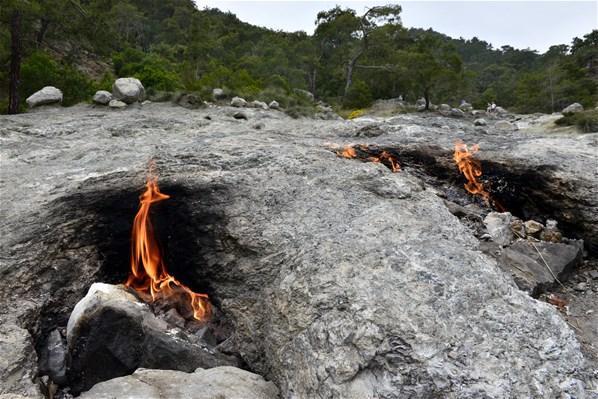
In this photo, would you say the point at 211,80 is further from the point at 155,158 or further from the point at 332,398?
the point at 332,398

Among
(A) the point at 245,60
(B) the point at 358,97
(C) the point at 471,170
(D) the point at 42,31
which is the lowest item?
(C) the point at 471,170

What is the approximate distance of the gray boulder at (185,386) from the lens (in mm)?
2926

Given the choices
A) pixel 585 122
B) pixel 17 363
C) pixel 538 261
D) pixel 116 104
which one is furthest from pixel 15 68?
pixel 585 122

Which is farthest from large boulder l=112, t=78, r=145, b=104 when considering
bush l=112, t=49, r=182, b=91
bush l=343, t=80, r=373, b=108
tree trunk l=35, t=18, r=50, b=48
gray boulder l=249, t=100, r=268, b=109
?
bush l=343, t=80, r=373, b=108

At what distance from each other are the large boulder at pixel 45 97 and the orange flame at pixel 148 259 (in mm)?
9075

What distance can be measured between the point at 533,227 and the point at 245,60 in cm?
2596

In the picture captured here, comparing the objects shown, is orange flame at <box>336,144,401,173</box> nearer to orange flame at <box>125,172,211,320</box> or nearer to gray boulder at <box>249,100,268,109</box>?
orange flame at <box>125,172,211,320</box>

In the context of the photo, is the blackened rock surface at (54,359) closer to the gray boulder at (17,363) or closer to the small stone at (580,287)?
the gray boulder at (17,363)

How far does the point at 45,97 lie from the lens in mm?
12500

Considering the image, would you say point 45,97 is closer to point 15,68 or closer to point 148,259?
point 15,68

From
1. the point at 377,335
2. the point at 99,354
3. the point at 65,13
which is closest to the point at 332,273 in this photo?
the point at 377,335

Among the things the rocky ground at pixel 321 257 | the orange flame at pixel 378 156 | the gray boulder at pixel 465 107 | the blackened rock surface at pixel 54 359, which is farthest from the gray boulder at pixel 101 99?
the gray boulder at pixel 465 107

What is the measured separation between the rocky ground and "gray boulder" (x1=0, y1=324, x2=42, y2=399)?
0.01 meters

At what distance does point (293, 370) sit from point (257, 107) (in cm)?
1233
